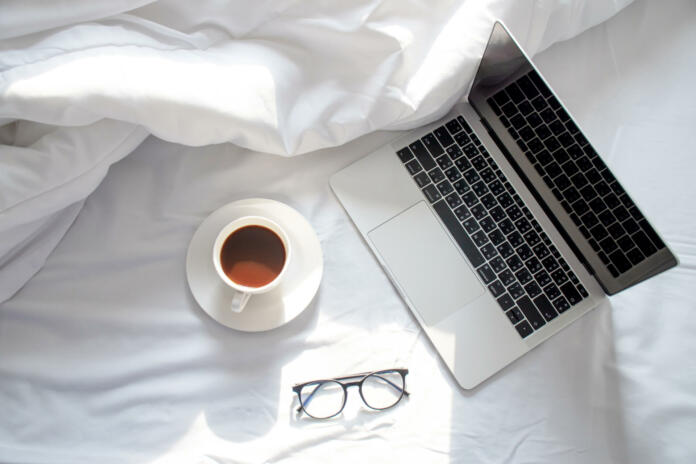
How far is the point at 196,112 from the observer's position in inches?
25.5

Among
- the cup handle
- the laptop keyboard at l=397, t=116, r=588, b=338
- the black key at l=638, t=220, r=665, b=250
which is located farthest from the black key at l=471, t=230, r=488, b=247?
the cup handle

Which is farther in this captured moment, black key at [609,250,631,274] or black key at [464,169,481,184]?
black key at [464,169,481,184]

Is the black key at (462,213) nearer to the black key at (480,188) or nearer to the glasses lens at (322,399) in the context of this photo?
the black key at (480,188)

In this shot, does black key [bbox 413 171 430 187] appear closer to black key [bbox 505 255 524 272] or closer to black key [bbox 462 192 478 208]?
black key [bbox 462 192 478 208]

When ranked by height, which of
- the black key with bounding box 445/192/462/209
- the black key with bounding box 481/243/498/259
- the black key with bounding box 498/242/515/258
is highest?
the black key with bounding box 445/192/462/209

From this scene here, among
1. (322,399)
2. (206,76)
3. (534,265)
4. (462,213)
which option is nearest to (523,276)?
(534,265)

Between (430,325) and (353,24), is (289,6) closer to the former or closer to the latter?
(353,24)

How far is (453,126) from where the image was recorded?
0.78 metres

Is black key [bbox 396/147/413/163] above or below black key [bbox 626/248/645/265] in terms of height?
above

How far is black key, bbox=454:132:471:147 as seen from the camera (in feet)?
2.56

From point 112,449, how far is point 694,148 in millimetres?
917

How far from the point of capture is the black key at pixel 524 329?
2.40 feet

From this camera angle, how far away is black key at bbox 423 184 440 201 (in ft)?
2.52

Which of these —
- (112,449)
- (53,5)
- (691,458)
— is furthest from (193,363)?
(691,458)
